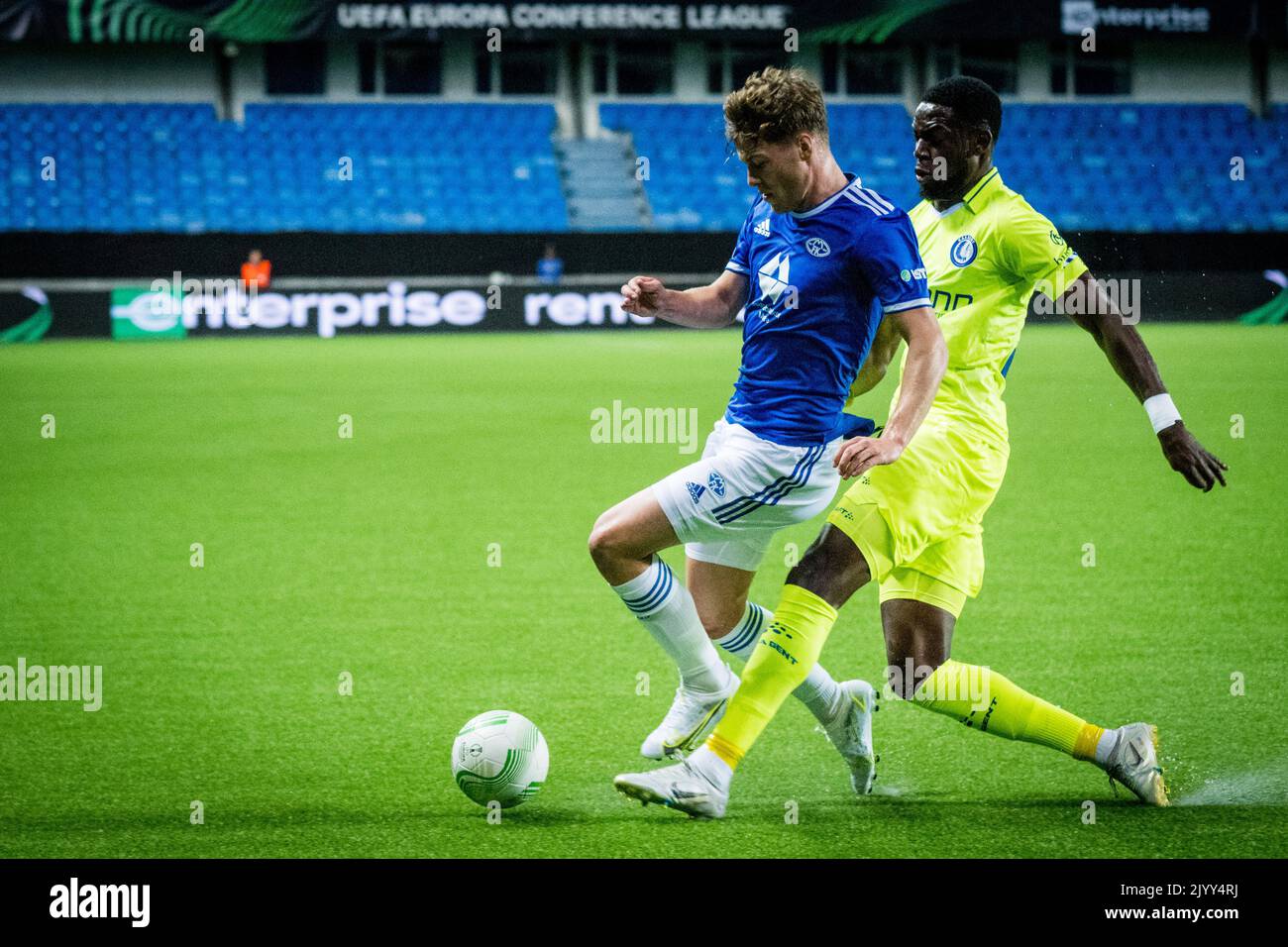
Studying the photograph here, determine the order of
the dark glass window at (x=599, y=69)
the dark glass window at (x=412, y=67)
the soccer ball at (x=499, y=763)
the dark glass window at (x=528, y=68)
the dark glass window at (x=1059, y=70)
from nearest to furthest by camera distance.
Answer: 1. the soccer ball at (x=499, y=763)
2. the dark glass window at (x=412, y=67)
3. the dark glass window at (x=528, y=68)
4. the dark glass window at (x=599, y=69)
5. the dark glass window at (x=1059, y=70)

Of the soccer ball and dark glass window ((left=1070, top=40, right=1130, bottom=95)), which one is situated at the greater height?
dark glass window ((left=1070, top=40, right=1130, bottom=95))

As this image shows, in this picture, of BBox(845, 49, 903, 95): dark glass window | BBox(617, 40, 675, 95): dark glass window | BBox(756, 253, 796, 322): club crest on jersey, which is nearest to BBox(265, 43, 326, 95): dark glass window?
BBox(617, 40, 675, 95): dark glass window

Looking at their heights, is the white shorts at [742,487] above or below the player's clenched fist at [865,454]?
below

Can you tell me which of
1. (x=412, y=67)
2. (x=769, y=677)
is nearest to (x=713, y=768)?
(x=769, y=677)

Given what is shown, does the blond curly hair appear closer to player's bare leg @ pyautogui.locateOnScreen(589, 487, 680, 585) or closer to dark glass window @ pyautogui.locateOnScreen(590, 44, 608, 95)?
player's bare leg @ pyautogui.locateOnScreen(589, 487, 680, 585)

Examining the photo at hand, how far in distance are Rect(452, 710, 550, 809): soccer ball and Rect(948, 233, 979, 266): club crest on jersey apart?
1860 mm

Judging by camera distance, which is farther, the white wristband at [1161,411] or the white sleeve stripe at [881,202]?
the white wristband at [1161,411]

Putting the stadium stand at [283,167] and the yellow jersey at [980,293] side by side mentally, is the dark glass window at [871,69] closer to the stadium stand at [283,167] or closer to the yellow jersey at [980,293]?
the stadium stand at [283,167]

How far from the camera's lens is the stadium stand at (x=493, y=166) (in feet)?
93.9

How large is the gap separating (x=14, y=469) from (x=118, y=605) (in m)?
4.78

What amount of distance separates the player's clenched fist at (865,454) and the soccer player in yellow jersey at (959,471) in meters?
0.32

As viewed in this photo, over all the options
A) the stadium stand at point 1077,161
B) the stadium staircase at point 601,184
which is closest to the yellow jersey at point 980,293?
the stadium staircase at point 601,184

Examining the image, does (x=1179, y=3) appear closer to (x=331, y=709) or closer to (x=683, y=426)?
(x=683, y=426)

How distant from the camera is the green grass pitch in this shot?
4.17 m
